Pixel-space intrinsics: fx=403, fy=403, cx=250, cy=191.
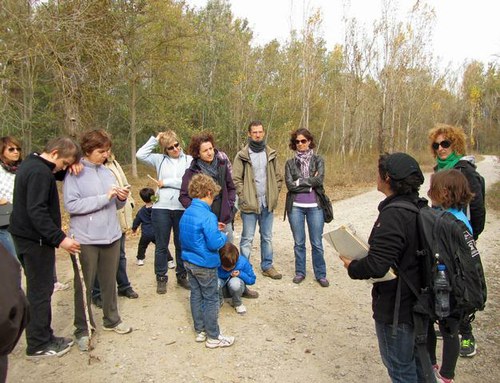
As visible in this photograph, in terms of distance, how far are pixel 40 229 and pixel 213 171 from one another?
6.27ft

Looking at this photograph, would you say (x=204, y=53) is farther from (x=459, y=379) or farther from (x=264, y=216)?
(x=459, y=379)

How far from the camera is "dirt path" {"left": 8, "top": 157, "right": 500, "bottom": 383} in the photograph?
3.24 metres

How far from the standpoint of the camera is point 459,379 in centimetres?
320

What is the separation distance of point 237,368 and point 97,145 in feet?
7.47

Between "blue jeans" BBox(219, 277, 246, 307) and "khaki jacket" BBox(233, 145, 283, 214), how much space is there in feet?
3.50

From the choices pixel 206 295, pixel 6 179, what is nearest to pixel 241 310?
pixel 206 295

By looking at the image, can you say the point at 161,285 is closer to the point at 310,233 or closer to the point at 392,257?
the point at 310,233

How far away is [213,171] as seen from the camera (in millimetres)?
4527

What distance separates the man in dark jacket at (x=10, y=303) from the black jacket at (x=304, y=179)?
3.79m

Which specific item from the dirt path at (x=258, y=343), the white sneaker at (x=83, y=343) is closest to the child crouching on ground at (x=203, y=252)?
the dirt path at (x=258, y=343)

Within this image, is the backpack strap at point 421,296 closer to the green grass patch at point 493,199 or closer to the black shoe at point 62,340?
the black shoe at point 62,340

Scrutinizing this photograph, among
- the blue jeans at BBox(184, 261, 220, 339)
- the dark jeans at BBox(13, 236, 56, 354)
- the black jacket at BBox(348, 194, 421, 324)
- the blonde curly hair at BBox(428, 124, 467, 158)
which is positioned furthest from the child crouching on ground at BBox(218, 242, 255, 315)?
the blonde curly hair at BBox(428, 124, 467, 158)

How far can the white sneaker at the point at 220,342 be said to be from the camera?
3607 mm

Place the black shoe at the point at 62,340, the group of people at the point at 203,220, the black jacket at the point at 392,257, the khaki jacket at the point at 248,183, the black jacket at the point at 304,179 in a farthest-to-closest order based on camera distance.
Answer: the khaki jacket at the point at 248,183 → the black jacket at the point at 304,179 → the black shoe at the point at 62,340 → the group of people at the point at 203,220 → the black jacket at the point at 392,257
